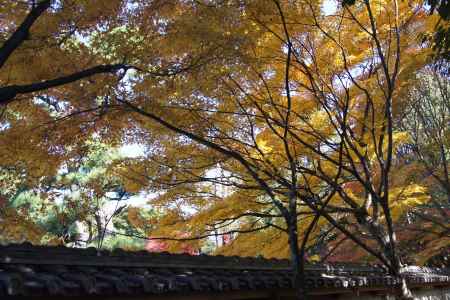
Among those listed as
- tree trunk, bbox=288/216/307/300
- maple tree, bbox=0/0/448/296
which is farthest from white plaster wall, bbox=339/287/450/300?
tree trunk, bbox=288/216/307/300

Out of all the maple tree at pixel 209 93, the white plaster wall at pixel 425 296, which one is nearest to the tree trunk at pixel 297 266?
the maple tree at pixel 209 93

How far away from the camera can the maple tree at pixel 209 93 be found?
22.7 ft

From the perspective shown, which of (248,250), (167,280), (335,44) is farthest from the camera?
(248,250)

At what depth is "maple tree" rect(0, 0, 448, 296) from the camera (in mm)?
6934

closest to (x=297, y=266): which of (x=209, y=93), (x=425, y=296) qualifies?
(x=209, y=93)

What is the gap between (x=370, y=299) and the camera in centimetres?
984

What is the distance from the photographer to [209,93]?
8.23 metres

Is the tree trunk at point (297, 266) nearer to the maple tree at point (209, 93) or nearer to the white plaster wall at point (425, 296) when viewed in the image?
the maple tree at point (209, 93)

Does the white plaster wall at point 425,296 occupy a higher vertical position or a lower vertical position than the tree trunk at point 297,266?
lower

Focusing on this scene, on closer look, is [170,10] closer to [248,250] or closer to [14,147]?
[14,147]

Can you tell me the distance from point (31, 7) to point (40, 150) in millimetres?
2574

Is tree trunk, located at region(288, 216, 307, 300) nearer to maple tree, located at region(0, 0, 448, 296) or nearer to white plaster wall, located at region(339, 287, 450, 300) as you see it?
maple tree, located at region(0, 0, 448, 296)

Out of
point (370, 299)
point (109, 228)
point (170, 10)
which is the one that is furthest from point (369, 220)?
point (109, 228)

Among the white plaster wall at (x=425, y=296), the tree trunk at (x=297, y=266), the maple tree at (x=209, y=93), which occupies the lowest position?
the white plaster wall at (x=425, y=296)
